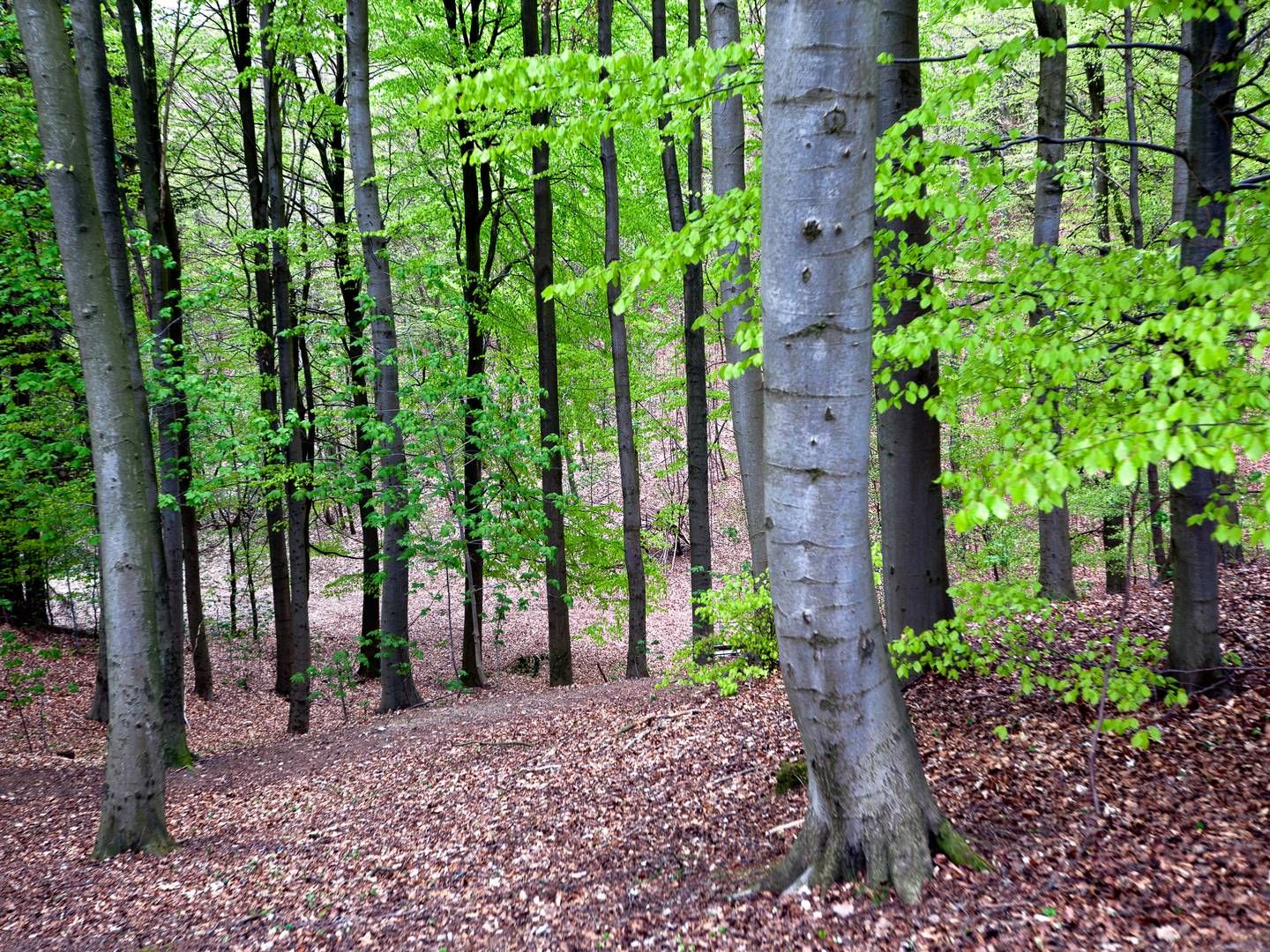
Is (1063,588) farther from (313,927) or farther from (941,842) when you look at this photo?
(313,927)

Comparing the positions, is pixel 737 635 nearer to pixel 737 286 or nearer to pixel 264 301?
pixel 737 286

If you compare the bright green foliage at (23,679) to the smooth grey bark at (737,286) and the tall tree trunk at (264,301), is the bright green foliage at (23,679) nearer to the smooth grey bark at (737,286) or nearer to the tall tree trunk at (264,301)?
the tall tree trunk at (264,301)

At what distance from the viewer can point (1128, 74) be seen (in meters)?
10.9

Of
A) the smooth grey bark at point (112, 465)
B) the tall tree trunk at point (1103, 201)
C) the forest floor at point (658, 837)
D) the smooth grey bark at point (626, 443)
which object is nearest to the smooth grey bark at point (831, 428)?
the forest floor at point (658, 837)

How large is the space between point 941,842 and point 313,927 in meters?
3.48

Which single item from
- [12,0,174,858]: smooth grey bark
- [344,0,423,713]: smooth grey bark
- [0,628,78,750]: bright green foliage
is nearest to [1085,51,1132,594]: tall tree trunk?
[344,0,423,713]: smooth grey bark

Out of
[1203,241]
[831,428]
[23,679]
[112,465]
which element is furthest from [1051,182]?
[23,679]

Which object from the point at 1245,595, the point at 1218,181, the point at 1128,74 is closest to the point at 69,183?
the point at 1218,181

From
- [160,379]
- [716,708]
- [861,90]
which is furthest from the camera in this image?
[160,379]

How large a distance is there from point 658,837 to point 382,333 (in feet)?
25.6

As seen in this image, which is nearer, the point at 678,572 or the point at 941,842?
the point at 941,842

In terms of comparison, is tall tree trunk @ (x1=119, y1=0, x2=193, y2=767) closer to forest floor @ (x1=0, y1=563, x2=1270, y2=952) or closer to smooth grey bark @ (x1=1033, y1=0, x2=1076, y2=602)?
forest floor @ (x1=0, y1=563, x2=1270, y2=952)

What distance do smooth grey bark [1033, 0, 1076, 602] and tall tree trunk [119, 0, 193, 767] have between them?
8.98 metres

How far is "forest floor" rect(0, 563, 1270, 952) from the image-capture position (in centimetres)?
297
